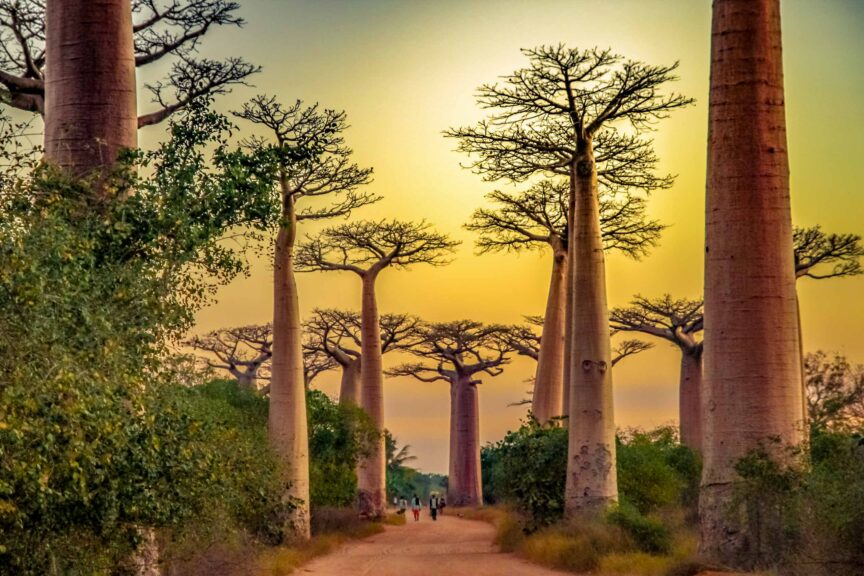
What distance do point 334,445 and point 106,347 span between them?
19.6m

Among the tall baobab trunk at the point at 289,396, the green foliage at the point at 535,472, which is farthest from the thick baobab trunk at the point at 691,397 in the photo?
the tall baobab trunk at the point at 289,396

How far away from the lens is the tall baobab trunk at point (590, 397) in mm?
17953

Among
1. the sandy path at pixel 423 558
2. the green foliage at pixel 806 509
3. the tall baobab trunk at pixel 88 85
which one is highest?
the tall baobab trunk at pixel 88 85

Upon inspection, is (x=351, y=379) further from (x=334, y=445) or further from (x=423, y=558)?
(x=423, y=558)

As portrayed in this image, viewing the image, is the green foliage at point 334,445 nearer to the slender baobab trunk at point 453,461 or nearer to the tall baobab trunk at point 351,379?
the tall baobab trunk at point 351,379

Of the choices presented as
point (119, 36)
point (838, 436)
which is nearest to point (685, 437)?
point (838, 436)

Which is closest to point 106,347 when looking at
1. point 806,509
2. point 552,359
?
→ point 806,509

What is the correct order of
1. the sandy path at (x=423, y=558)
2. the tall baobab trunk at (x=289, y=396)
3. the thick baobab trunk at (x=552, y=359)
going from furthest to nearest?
the thick baobab trunk at (x=552, y=359) < the tall baobab trunk at (x=289, y=396) < the sandy path at (x=423, y=558)

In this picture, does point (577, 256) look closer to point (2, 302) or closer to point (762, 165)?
point (762, 165)

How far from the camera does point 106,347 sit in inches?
298

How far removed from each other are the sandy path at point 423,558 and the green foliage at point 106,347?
546cm

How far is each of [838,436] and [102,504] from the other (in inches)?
313

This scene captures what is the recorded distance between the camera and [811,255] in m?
25.1

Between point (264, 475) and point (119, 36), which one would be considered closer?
point (119, 36)
